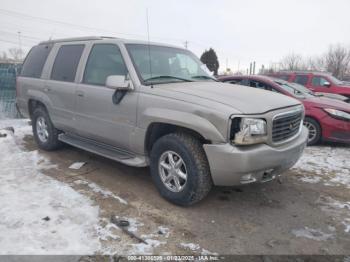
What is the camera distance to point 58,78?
5.36 m

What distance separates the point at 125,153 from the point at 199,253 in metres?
1.89

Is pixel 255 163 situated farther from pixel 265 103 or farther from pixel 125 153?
pixel 125 153

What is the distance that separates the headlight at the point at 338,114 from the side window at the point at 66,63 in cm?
501

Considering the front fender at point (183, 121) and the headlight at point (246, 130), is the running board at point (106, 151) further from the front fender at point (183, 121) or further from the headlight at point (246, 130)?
the headlight at point (246, 130)

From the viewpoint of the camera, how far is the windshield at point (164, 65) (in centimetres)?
424

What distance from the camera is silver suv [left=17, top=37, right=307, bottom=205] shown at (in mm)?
3342

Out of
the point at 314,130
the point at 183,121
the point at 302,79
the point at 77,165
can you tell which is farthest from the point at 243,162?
the point at 302,79

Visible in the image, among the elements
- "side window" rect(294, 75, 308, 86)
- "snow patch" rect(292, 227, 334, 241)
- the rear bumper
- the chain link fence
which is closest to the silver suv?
"snow patch" rect(292, 227, 334, 241)

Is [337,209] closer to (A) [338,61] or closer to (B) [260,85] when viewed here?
(B) [260,85]

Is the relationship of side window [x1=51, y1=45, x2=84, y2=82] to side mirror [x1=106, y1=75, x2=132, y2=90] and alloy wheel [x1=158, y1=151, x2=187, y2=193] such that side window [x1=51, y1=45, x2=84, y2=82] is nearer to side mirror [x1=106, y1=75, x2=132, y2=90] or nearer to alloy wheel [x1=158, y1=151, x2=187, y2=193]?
side mirror [x1=106, y1=75, x2=132, y2=90]

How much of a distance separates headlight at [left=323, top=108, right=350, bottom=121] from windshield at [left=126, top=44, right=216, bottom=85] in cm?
313

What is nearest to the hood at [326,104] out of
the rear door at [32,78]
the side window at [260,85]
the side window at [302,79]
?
the side window at [260,85]

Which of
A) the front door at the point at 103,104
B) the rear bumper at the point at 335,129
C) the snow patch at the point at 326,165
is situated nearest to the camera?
the front door at the point at 103,104

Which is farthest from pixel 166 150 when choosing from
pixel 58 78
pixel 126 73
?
pixel 58 78
